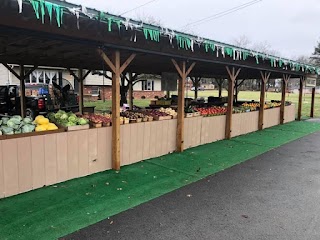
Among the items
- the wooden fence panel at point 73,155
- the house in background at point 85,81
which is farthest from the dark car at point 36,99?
the wooden fence panel at point 73,155

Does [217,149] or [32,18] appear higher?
[32,18]

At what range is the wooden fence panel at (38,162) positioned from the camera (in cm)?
417

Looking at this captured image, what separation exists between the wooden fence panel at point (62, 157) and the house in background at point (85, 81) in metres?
9.78

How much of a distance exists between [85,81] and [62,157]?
21.5m

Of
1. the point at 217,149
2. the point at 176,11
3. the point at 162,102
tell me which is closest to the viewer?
the point at 217,149

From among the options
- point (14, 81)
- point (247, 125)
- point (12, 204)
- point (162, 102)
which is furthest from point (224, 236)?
point (14, 81)

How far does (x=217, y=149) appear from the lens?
23.2ft

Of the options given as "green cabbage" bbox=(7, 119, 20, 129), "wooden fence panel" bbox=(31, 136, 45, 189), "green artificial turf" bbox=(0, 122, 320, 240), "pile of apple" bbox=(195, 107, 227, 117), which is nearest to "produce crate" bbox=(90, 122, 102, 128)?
"green artificial turf" bbox=(0, 122, 320, 240)

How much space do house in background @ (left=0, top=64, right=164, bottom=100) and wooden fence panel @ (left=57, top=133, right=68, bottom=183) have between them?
32.1ft

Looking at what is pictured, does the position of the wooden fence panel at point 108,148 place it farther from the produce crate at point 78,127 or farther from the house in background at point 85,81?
the house in background at point 85,81

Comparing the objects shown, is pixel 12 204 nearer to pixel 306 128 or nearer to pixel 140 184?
pixel 140 184

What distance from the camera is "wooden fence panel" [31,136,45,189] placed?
4.17 meters

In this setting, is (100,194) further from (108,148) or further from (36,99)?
(36,99)

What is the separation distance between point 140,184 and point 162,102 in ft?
31.8
